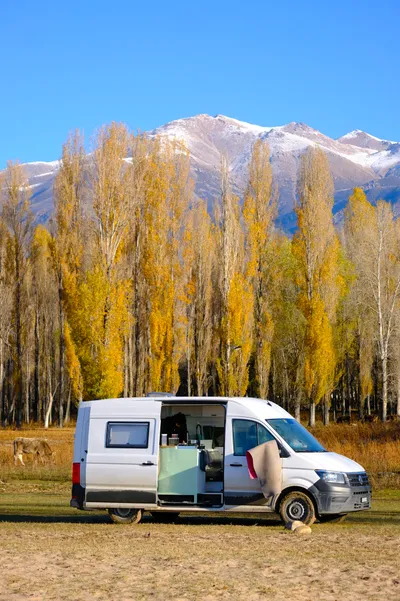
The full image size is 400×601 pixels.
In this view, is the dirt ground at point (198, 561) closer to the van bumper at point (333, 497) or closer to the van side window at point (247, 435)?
the van bumper at point (333, 497)

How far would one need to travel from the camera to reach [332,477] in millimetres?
14773

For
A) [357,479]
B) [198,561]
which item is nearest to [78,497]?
[357,479]

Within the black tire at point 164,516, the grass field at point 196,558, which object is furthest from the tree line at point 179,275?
the grass field at point 196,558

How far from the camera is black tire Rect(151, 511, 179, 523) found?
658 inches

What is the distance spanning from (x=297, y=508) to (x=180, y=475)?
201cm

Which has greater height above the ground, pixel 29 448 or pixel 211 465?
pixel 29 448

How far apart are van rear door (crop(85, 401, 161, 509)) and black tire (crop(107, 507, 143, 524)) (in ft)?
1.39

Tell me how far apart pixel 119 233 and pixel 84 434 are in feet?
85.0

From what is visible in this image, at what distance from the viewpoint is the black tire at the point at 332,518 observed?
15434 mm

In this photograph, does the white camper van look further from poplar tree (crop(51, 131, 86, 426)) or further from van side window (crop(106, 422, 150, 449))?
poplar tree (crop(51, 131, 86, 426))

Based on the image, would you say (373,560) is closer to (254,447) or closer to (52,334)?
(254,447)

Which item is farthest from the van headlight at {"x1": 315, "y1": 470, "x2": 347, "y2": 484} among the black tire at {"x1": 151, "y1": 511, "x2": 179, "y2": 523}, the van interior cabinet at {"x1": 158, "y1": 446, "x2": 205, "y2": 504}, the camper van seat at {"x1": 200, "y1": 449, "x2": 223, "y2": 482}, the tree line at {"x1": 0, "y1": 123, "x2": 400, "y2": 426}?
the tree line at {"x1": 0, "y1": 123, "x2": 400, "y2": 426}

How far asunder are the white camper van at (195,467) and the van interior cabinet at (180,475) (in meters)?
0.02

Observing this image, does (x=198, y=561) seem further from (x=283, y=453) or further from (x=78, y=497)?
(x=78, y=497)
